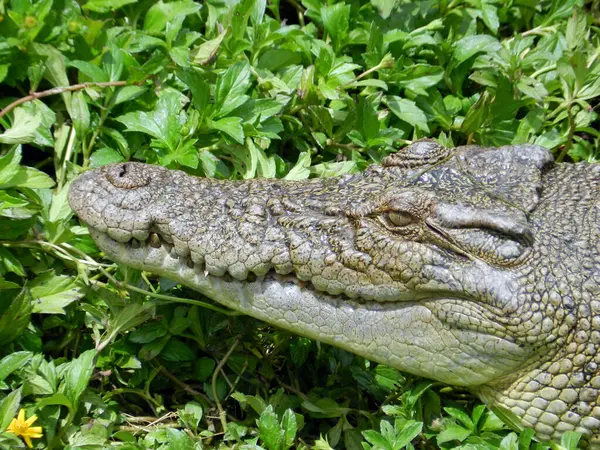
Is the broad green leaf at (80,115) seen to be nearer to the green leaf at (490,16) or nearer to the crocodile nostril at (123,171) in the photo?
the crocodile nostril at (123,171)

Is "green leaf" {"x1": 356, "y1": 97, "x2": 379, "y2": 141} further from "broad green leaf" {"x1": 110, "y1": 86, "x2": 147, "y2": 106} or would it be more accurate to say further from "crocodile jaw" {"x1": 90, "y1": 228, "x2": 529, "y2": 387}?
"crocodile jaw" {"x1": 90, "y1": 228, "x2": 529, "y2": 387}

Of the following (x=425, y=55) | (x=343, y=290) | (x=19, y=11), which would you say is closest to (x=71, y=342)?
(x=343, y=290)

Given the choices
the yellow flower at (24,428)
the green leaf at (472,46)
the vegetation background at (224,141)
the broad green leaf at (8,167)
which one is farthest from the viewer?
the green leaf at (472,46)

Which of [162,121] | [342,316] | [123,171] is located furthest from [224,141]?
[342,316]

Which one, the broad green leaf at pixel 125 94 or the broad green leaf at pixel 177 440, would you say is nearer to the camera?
the broad green leaf at pixel 177 440

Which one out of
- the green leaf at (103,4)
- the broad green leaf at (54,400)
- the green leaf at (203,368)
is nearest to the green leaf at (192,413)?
the green leaf at (203,368)

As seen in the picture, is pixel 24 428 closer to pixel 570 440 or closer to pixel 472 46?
pixel 570 440

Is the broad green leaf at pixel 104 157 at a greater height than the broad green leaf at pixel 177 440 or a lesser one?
greater
